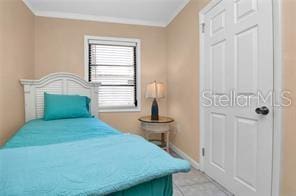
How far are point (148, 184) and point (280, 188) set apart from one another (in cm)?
111

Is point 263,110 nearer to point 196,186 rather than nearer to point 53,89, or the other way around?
point 196,186

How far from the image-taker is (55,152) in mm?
1095

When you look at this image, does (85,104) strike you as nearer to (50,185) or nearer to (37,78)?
(37,78)

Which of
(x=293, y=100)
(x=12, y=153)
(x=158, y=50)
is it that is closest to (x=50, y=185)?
(x=12, y=153)

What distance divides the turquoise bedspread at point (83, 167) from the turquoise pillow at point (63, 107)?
58.3 inches

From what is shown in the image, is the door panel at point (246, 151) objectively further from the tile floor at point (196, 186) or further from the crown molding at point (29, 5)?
the crown molding at point (29, 5)

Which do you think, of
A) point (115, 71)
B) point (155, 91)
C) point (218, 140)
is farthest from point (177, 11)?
point (218, 140)

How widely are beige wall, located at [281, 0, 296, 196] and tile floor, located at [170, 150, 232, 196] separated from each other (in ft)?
2.30

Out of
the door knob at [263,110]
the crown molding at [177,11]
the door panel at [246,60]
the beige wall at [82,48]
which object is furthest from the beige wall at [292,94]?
the beige wall at [82,48]

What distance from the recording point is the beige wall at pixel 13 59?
2.17 metres

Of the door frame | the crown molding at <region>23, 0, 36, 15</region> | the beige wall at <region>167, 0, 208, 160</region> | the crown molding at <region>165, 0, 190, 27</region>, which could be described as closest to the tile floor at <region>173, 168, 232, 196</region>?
A: the beige wall at <region>167, 0, 208, 160</region>

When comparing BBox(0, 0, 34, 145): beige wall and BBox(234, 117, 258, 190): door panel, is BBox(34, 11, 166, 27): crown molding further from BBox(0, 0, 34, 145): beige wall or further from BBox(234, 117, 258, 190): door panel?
Answer: BBox(234, 117, 258, 190): door panel

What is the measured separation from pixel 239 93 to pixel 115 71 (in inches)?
91.7

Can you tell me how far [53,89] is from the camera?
2.98 meters
